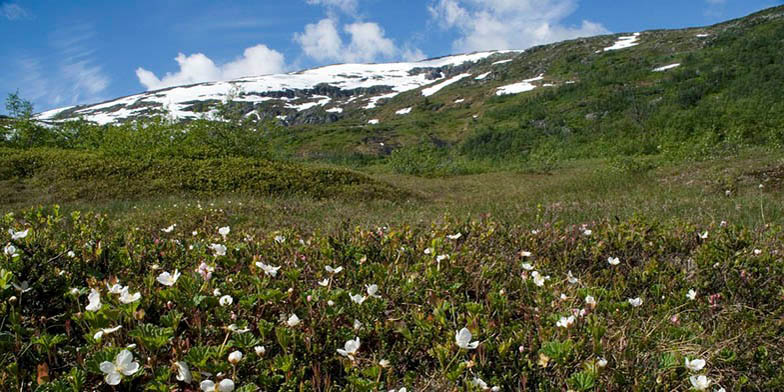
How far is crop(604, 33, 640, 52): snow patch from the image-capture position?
94.1m

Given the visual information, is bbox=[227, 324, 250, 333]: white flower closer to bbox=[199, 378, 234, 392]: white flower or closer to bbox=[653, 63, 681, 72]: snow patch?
bbox=[199, 378, 234, 392]: white flower

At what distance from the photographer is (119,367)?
5.11 feet

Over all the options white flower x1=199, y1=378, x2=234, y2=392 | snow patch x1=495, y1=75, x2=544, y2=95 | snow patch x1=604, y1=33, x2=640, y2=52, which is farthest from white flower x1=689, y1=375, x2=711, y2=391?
snow patch x1=604, y1=33, x2=640, y2=52

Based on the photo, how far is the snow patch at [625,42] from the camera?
9412 cm

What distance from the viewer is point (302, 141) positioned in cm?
8094

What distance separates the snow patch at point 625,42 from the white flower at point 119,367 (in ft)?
344

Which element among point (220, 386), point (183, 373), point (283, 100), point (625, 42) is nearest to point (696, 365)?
point (220, 386)

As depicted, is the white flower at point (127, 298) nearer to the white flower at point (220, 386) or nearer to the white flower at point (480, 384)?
the white flower at point (220, 386)

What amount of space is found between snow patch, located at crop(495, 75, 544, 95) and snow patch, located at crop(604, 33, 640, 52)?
59.5 feet

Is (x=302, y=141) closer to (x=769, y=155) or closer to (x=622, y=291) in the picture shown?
(x=769, y=155)

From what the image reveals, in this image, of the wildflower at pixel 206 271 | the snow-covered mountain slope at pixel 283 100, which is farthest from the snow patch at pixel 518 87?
the wildflower at pixel 206 271

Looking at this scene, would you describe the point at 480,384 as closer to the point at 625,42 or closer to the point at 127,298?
the point at 127,298

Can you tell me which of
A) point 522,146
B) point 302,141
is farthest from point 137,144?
point 302,141

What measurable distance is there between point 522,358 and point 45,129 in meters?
30.4
